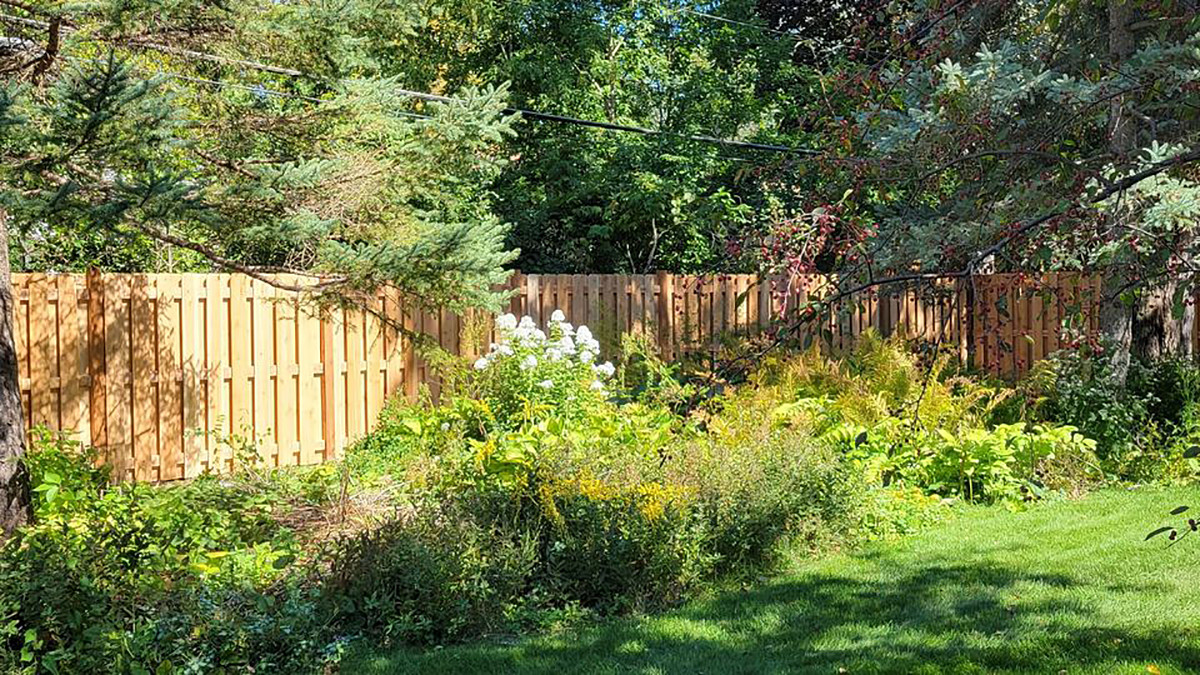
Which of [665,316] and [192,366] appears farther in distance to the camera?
[665,316]

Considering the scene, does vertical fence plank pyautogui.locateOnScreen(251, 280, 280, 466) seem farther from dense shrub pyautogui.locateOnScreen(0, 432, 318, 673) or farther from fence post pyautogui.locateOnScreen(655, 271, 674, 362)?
fence post pyautogui.locateOnScreen(655, 271, 674, 362)

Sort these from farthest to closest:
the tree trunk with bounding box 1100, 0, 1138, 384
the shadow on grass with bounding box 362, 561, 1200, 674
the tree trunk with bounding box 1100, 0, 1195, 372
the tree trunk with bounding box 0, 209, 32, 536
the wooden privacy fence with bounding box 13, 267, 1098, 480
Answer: the tree trunk with bounding box 1100, 0, 1138, 384
the tree trunk with bounding box 1100, 0, 1195, 372
the wooden privacy fence with bounding box 13, 267, 1098, 480
the tree trunk with bounding box 0, 209, 32, 536
the shadow on grass with bounding box 362, 561, 1200, 674

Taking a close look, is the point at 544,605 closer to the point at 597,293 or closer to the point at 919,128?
the point at 919,128

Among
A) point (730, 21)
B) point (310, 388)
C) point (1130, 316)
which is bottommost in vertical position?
point (310, 388)

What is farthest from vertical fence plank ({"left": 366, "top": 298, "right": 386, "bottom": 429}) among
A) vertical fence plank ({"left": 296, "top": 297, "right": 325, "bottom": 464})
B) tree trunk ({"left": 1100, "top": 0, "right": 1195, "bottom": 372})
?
tree trunk ({"left": 1100, "top": 0, "right": 1195, "bottom": 372})

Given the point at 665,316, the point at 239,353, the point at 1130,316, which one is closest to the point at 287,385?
→ the point at 239,353

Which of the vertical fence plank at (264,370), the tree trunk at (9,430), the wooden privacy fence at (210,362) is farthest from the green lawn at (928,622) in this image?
the vertical fence plank at (264,370)

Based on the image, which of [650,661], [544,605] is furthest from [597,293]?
[650,661]

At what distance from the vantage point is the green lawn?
4109 millimetres

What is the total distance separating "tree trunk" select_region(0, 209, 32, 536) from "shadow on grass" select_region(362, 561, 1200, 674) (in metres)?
2.81

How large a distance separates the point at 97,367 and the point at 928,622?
593cm

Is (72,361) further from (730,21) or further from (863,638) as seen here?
(730,21)

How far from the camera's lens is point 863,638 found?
443 cm

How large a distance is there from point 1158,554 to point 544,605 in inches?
124
